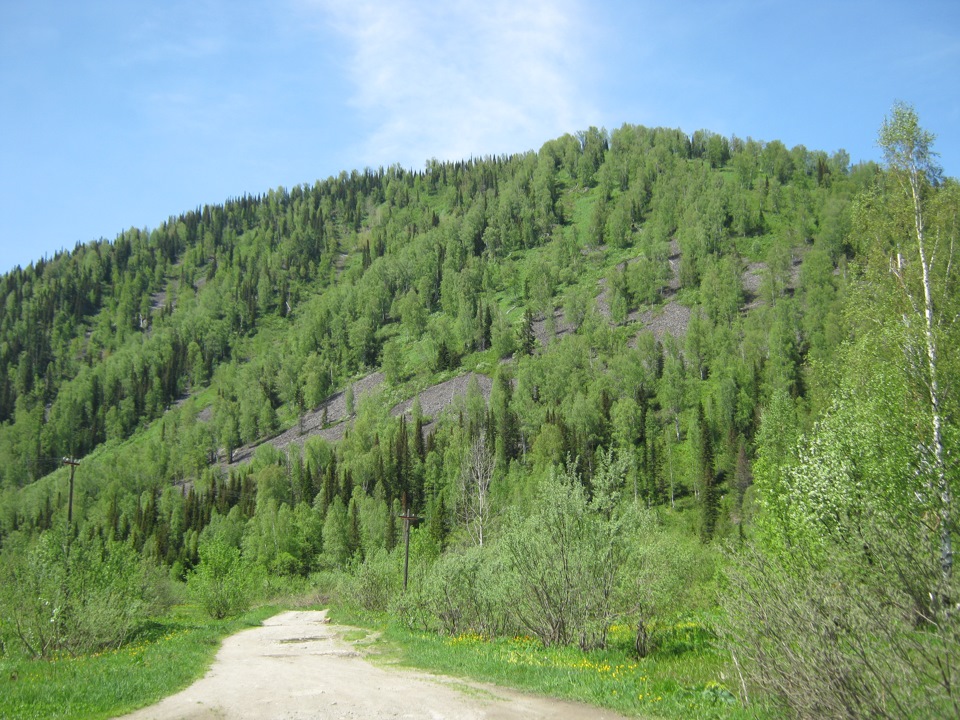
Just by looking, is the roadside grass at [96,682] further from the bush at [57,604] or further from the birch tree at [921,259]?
the birch tree at [921,259]

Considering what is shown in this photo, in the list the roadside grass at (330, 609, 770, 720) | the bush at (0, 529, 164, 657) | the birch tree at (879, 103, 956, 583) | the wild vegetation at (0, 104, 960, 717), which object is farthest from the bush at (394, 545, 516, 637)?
the birch tree at (879, 103, 956, 583)

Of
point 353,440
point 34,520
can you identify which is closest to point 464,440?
point 353,440

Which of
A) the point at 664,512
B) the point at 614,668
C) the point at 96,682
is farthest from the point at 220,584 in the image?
the point at 664,512

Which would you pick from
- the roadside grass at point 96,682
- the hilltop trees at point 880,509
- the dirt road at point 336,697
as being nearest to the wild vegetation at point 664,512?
the hilltop trees at point 880,509

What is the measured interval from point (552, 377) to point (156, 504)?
8536 cm

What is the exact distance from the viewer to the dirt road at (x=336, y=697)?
489 inches

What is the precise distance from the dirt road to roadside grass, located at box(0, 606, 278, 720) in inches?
25.4

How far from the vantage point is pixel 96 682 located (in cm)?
1499

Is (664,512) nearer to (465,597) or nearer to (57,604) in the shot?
(465,597)

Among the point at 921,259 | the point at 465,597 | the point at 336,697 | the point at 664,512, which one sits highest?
the point at 921,259

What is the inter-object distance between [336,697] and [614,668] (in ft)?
22.2

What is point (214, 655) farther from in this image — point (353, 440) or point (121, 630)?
point (353, 440)

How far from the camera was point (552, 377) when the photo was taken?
459 feet

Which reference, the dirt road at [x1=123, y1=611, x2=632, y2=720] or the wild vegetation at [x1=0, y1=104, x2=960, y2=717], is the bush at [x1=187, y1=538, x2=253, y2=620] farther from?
the dirt road at [x1=123, y1=611, x2=632, y2=720]
